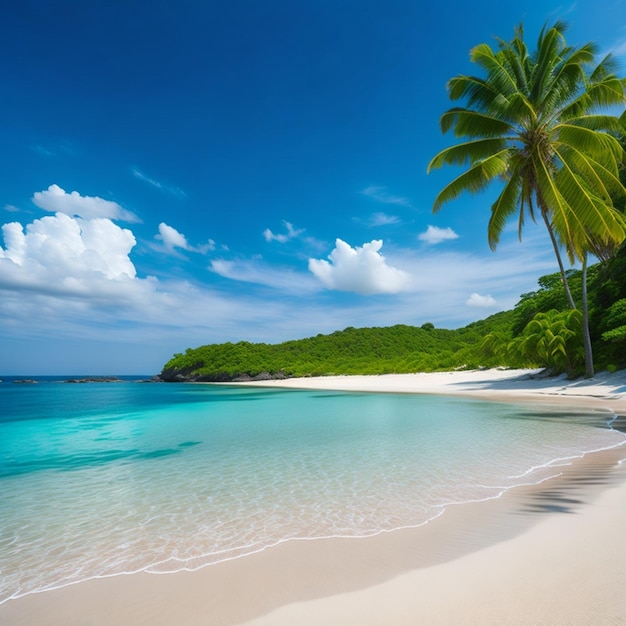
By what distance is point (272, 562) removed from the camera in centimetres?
297

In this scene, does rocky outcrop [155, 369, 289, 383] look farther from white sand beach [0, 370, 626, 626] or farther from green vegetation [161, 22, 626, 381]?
white sand beach [0, 370, 626, 626]

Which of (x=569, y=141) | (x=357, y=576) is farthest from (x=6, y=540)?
(x=569, y=141)

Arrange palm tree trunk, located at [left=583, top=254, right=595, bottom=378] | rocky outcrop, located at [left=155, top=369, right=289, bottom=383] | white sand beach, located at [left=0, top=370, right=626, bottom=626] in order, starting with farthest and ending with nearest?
1. rocky outcrop, located at [left=155, top=369, right=289, bottom=383]
2. palm tree trunk, located at [left=583, top=254, right=595, bottom=378]
3. white sand beach, located at [left=0, top=370, right=626, bottom=626]

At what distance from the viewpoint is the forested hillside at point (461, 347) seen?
17562mm

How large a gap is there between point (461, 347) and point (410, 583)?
48736 millimetres

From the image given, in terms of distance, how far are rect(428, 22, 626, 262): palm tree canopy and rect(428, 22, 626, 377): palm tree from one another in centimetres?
4

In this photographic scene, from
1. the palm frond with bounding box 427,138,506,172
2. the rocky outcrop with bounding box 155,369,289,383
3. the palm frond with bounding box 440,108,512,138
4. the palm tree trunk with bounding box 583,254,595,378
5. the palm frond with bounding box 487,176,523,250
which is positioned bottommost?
the rocky outcrop with bounding box 155,369,289,383

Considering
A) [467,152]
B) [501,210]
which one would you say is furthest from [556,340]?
[467,152]

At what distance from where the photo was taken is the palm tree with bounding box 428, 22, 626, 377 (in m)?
13.8

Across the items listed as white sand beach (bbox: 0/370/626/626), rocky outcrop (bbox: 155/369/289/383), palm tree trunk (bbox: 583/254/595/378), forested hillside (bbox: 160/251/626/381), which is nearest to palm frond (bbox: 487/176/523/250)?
palm tree trunk (bbox: 583/254/595/378)

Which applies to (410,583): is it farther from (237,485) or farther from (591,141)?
(591,141)

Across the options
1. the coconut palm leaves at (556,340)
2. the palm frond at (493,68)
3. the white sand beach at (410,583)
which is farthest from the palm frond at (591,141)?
the white sand beach at (410,583)

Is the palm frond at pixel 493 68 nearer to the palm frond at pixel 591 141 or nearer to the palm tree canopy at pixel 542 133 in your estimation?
the palm tree canopy at pixel 542 133

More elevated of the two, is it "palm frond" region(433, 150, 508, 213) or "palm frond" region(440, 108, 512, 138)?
"palm frond" region(440, 108, 512, 138)
